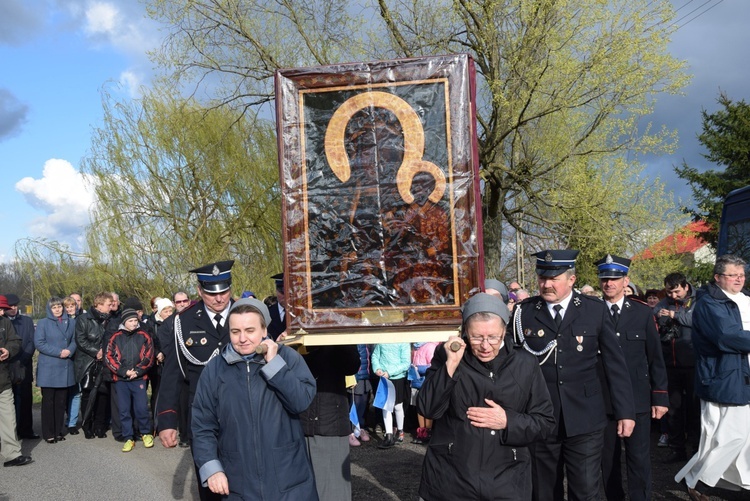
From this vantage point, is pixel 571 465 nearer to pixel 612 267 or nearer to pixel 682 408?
pixel 612 267

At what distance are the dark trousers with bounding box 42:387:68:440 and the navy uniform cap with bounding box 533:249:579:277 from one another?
8569 mm

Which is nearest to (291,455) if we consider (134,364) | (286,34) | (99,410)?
(134,364)

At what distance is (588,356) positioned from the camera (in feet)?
17.9

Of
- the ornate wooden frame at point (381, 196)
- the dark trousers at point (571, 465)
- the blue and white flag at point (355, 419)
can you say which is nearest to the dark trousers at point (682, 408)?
the blue and white flag at point (355, 419)

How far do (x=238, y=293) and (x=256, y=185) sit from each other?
3092 mm

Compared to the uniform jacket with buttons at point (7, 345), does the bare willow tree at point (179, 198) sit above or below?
above

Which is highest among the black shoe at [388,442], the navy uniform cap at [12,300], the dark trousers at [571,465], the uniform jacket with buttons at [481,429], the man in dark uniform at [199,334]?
the navy uniform cap at [12,300]

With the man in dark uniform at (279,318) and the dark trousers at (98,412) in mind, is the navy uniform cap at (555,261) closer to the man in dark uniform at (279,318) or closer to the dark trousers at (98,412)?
the man in dark uniform at (279,318)

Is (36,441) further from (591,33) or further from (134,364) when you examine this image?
(591,33)

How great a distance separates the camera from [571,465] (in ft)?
17.8

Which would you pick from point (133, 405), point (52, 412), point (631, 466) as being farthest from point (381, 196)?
point (52, 412)

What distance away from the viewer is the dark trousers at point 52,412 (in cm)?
1127

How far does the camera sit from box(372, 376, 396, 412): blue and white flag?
10.2 meters

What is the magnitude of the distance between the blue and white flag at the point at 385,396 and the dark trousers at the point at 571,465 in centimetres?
466
